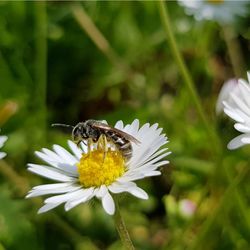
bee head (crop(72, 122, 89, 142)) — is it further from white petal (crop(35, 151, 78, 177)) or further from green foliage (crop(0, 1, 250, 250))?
green foliage (crop(0, 1, 250, 250))

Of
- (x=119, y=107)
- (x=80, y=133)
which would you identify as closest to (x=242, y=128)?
(x=80, y=133)

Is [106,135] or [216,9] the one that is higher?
[216,9]

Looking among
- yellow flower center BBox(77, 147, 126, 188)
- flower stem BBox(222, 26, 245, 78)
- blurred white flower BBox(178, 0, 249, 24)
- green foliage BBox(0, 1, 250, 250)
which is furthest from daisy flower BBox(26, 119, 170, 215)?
flower stem BBox(222, 26, 245, 78)

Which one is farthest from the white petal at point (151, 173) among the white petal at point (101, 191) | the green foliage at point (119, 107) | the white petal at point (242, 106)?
the green foliage at point (119, 107)

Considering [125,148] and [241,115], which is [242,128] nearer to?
[241,115]

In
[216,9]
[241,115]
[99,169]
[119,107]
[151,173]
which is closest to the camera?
[151,173]

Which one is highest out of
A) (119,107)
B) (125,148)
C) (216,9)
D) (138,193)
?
(216,9)
